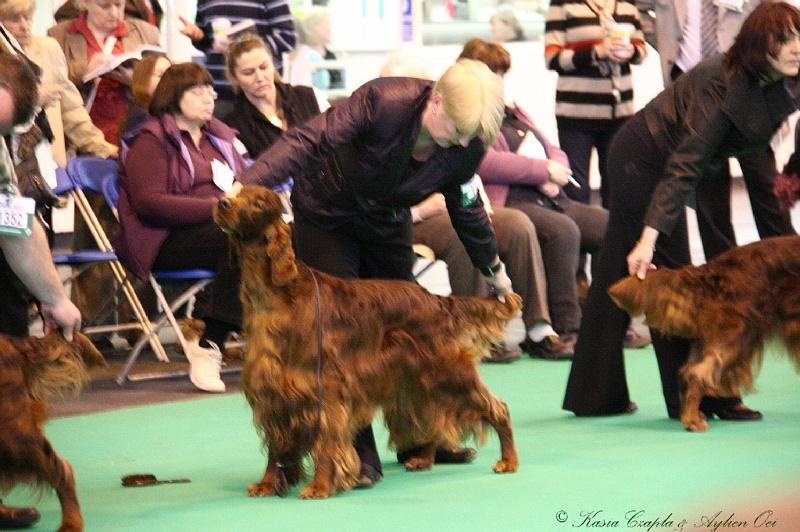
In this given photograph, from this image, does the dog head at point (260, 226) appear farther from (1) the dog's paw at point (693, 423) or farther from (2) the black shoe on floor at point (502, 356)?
(2) the black shoe on floor at point (502, 356)

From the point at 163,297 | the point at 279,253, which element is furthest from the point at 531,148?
the point at 279,253

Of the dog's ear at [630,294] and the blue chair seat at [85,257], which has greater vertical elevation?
the dog's ear at [630,294]

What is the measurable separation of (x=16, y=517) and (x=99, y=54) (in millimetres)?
3558

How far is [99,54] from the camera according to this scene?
639cm

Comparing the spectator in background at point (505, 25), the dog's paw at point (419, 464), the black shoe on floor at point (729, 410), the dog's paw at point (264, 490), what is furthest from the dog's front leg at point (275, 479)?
the spectator in background at point (505, 25)

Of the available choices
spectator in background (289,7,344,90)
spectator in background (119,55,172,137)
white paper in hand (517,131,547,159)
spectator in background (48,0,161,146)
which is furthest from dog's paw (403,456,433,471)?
spectator in background (289,7,344,90)

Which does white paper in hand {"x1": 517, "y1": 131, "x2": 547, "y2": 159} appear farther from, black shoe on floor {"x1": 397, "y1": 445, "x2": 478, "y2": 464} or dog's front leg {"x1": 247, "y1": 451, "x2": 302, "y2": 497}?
dog's front leg {"x1": 247, "y1": 451, "x2": 302, "y2": 497}

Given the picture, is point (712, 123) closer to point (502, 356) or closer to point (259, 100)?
point (502, 356)

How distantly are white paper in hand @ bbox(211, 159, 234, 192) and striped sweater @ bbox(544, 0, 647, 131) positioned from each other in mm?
2076

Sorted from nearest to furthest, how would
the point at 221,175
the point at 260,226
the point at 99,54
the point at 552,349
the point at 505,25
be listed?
1. the point at 260,226
2. the point at 221,175
3. the point at 552,349
4. the point at 99,54
5. the point at 505,25

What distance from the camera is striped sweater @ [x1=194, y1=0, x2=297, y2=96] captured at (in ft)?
22.1

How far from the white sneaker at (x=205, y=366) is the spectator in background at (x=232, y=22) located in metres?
1.63

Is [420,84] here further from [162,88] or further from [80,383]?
[162,88]

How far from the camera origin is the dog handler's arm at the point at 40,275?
3.22 meters
